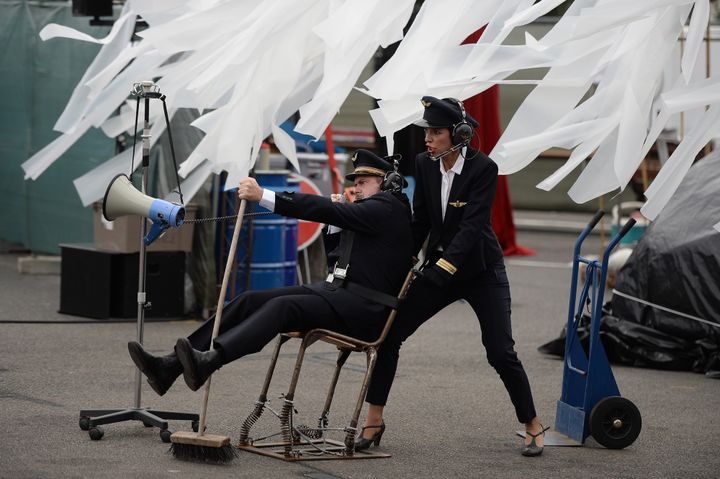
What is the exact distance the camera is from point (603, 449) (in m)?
7.68

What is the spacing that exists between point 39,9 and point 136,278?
5232mm

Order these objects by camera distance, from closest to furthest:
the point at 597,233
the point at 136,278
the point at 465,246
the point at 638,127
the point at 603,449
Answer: the point at 638,127, the point at 465,246, the point at 603,449, the point at 136,278, the point at 597,233

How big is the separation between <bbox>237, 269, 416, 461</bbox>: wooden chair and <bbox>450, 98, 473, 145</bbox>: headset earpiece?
79 centimetres

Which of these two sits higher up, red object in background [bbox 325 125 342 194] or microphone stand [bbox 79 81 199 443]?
red object in background [bbox 325 125 342 194]

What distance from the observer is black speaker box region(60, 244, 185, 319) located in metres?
11.8

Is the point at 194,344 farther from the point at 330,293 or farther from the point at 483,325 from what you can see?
the point at 483,325

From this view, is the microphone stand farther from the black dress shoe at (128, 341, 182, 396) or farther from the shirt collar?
the shirt collar

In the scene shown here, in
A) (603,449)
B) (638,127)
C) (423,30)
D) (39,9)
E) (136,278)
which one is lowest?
(603,449)

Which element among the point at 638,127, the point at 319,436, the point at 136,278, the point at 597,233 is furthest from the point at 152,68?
the point at 597,233

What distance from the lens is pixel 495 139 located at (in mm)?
16922

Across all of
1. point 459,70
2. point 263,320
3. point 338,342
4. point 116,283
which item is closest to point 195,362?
point 263,320

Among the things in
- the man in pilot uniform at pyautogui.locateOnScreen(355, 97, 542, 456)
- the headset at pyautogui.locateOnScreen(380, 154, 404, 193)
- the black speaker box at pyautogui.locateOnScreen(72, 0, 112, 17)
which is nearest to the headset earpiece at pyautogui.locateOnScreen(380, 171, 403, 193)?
the headset at pyautogui.locateOnScreen(380, 154, 404, 193)

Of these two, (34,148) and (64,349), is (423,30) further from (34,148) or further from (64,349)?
(34,148)

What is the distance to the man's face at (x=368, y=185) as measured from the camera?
7.41 meters
